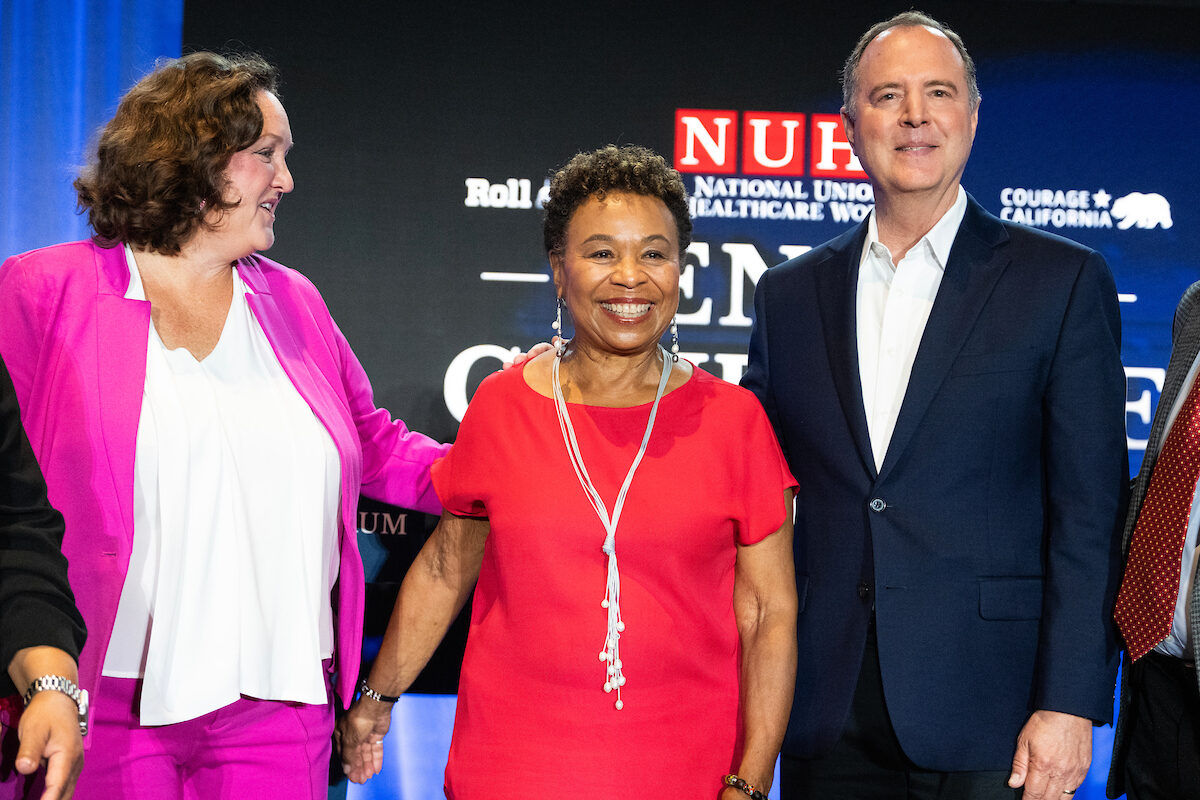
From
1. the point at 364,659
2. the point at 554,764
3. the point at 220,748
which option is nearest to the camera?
the point at 554,764

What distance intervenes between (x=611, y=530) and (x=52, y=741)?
0.86m

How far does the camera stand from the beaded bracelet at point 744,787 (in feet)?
5.85

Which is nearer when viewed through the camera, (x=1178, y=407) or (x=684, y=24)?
(x=1178, y=407)

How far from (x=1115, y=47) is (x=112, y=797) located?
137 inches

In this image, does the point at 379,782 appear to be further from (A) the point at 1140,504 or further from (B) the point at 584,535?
(A) the point at 1140,504

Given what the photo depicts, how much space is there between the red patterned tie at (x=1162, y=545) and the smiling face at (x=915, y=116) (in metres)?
0.59

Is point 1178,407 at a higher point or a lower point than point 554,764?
higher

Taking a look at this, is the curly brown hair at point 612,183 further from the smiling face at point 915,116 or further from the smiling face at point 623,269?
the smiling face at point 915,116

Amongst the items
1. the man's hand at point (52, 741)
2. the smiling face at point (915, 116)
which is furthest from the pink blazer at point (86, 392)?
the smiling face at point (915, 116)

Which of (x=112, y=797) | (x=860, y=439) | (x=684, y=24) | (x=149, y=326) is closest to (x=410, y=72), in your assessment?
(x=684, y=24)

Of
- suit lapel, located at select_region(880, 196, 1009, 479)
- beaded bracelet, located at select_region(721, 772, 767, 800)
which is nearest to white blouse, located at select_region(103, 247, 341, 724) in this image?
beaded bracelet, located at select_region(721, 772, 767, 800)

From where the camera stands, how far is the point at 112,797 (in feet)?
5.98

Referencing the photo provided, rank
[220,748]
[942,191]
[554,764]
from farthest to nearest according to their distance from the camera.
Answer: [942,191] < [220,748] < [554,764]

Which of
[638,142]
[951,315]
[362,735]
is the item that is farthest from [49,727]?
[638,142]
